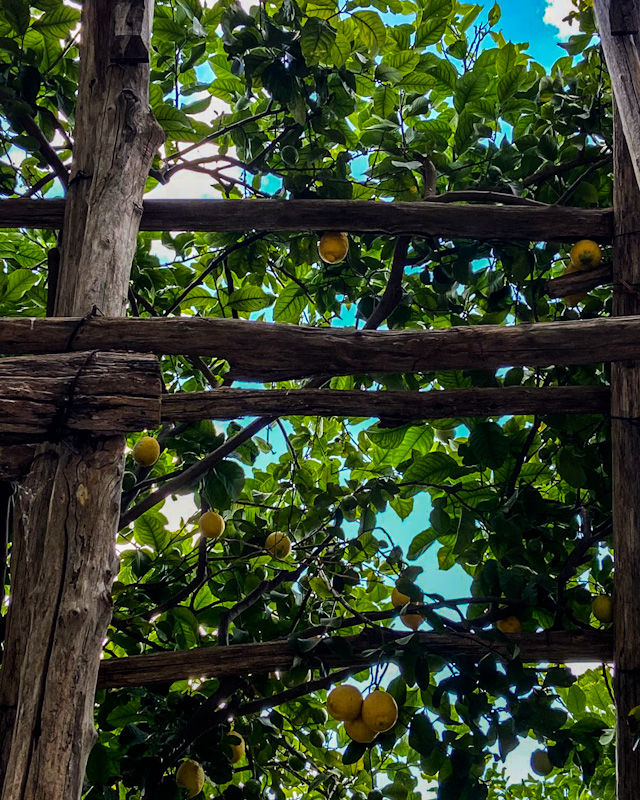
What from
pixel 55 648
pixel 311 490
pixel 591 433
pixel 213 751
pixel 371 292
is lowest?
pixel 213 751

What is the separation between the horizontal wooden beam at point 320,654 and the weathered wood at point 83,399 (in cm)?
69

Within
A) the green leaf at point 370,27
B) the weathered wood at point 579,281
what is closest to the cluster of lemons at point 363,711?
the weathered wood at point 579,281

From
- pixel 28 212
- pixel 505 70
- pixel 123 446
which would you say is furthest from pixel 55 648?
pixel 505 70

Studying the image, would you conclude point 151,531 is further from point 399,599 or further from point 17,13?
point 17,13

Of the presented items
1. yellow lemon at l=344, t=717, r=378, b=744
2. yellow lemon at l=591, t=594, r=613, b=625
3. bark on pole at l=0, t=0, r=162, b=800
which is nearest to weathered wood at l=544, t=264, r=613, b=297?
yellow lemon at l=591, t=594, r=613, b=625

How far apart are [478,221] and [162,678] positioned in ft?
4.42

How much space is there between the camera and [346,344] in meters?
1.66

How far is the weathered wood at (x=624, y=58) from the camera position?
176cm

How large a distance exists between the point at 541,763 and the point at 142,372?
1480 millimetres

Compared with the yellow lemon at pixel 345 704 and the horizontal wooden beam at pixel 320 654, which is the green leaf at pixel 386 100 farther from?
the yellow lemon at pixel 345 704

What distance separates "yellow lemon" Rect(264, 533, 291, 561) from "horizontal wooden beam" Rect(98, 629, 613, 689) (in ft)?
1.24

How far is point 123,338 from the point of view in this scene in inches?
63.3

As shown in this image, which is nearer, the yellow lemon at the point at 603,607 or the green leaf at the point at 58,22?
the yellow lemon at the point at 603,607

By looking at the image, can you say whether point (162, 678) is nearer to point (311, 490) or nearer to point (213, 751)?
point (213, 751)
